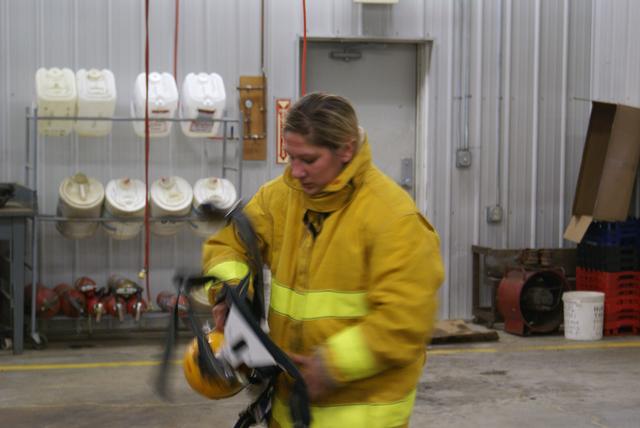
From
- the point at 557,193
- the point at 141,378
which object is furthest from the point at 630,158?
the point at 141,378

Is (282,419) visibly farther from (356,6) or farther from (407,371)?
(356,6)

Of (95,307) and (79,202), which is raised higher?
(79,202)

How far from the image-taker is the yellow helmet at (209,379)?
2.68 m

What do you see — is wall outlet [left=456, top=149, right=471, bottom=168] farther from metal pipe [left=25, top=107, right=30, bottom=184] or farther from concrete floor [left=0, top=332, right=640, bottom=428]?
metal pipe [left=25, top=107, right=30, bottom=184]

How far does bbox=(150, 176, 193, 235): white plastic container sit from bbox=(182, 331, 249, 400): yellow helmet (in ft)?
17.5

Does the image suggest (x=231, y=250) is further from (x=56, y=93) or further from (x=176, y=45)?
(x=176, y=45)

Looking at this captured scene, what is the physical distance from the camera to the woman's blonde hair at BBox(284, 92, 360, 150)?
102 inches

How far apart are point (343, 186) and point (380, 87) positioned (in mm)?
6741

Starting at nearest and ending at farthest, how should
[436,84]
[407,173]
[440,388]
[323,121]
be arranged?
[323,121] < [440,388] < [436,84] < [407,173]

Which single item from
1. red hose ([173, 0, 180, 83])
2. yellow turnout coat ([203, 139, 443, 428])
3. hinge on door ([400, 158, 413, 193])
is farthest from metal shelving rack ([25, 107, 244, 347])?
yellow turnout coat ([203, 139, 443, 428])

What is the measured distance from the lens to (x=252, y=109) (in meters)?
8.80

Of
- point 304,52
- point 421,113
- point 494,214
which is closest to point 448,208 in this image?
point 494,214

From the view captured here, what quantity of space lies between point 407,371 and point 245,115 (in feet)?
20.9

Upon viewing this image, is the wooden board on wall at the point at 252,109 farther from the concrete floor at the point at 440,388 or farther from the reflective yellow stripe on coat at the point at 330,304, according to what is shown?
the reflective yellow stripe on coat at the point at 330,304
